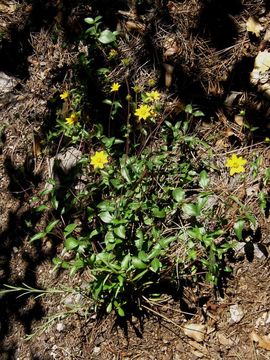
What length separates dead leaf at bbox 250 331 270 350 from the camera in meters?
2.53

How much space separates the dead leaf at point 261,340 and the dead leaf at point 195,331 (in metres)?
0.30

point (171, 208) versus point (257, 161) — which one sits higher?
point (257, 161)

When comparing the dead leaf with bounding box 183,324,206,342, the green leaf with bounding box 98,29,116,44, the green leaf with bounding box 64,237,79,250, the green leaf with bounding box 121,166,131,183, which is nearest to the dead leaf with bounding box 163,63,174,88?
the green leaf with bounding box 98,29,116,44

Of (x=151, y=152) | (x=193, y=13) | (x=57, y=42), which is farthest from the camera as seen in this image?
(x=57, y=42)

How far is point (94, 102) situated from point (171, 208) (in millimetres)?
1213

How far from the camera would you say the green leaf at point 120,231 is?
8.54ft

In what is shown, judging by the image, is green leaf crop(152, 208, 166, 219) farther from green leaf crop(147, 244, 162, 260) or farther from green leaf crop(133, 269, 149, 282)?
green leaf crop(133, 269, 149, 282)

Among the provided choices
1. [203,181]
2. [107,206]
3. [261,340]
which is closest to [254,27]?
[203,181]

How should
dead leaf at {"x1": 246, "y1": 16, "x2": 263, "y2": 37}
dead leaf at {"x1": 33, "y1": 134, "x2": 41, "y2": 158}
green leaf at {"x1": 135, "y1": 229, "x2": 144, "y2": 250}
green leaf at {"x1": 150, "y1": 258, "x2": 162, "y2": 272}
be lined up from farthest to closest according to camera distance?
dead leaf at {"x1": 33, "y1": 134, "x2": 41, "y2": 158} < dead leaf at {"x1": 246, "y1": 16, "x2": 263, "y2": 37} < green leaf at {"x1": 135, "y1": 229, "x2": 144, "y2": 250} < green leaf at {"x1": 150, "y1": 258, "x2": 162, "y2": 272}

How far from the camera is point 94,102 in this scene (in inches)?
138

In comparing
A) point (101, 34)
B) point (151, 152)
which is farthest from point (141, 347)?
point (101, 34)

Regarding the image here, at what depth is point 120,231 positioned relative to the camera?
262 centimetres

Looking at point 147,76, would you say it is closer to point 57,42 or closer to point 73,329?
point 57,42

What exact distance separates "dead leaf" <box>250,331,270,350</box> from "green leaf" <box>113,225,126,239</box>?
999 mm
